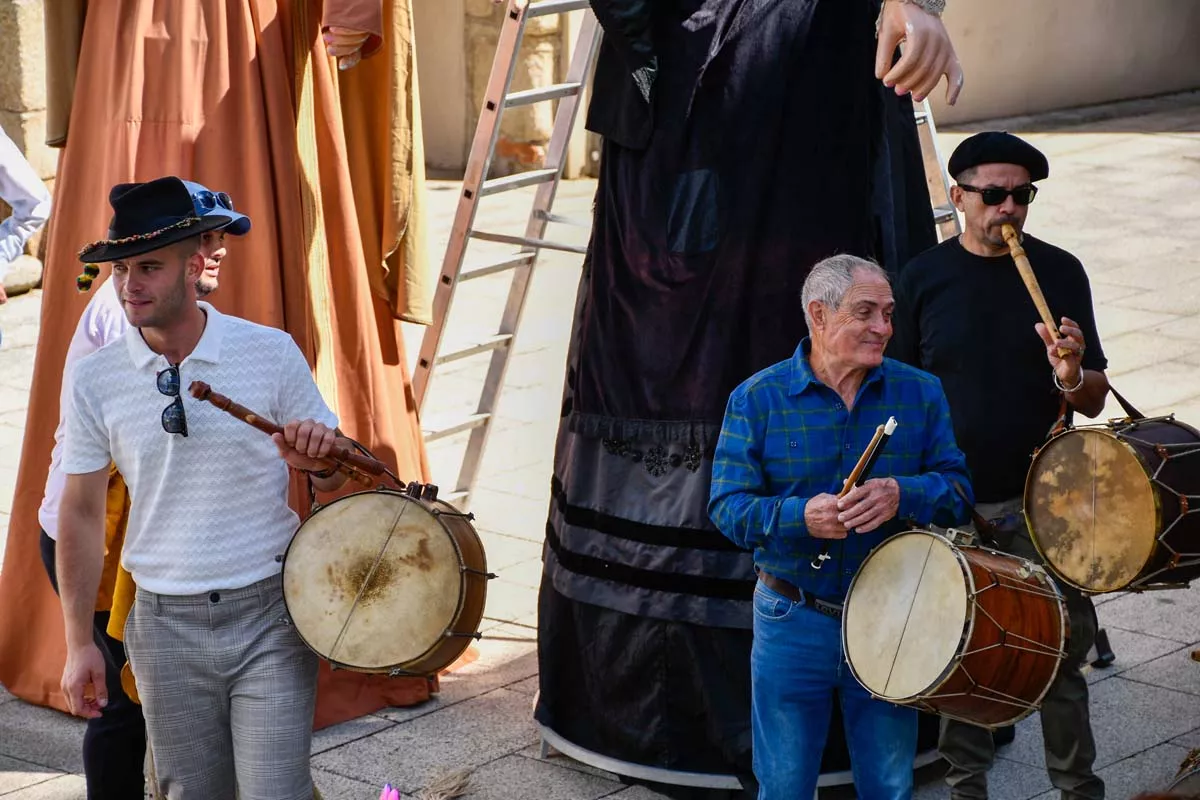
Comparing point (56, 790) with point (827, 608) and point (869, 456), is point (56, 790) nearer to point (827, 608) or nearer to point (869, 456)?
point (827, 608)

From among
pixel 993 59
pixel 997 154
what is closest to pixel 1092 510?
pixel 997 154

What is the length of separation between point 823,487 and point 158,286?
1.56 meters

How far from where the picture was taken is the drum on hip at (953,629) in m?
3.96

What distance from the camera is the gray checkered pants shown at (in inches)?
159

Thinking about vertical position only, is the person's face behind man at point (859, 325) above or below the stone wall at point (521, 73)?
above

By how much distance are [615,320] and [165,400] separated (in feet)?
5.35

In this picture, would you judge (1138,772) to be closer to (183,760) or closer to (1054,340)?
(1054,340)

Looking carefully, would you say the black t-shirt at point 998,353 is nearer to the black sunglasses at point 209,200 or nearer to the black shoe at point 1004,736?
the black shoe at point 1004,736

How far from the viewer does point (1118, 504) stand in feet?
15.1

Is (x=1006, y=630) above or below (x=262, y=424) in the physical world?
below

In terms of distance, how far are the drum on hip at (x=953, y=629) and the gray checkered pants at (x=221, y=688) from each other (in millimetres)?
1261

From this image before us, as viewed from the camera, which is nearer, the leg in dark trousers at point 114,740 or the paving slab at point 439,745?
the leg in dark trousers at point 114,740

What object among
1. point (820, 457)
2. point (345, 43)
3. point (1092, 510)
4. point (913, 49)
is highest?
point (913, 49)

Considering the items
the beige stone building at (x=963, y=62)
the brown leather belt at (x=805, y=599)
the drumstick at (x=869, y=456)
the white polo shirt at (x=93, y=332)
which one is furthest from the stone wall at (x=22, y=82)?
the drumstick at (x=869, y=456)
